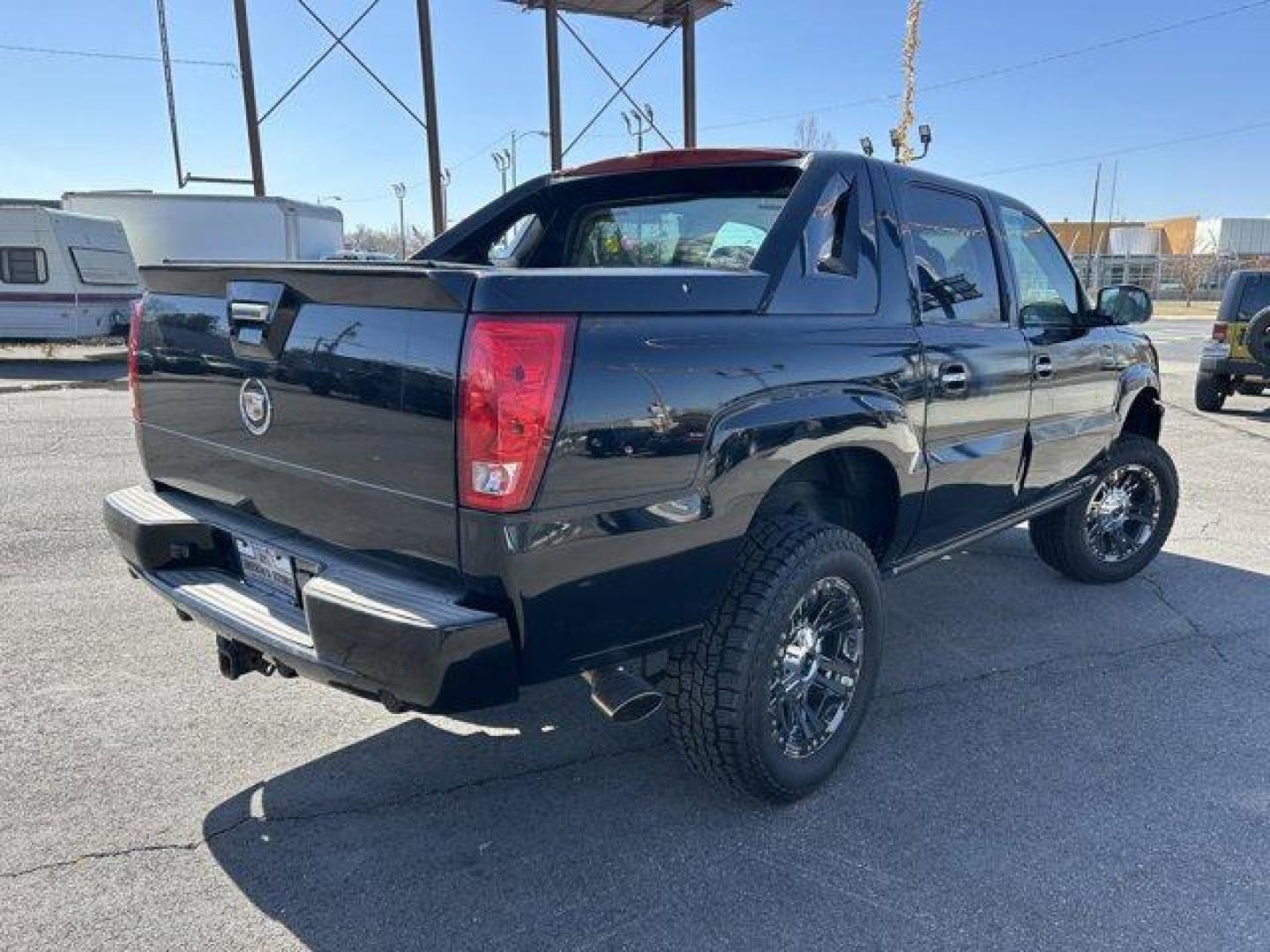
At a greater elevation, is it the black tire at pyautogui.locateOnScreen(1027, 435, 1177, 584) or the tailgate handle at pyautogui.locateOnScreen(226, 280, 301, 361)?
the tailgate handle at pyautogui.locateOnScreen(226, 280, 301, 361)

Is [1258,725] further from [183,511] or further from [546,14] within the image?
[546,14]

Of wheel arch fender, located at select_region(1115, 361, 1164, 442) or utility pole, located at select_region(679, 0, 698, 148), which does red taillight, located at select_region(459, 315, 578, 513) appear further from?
utility pole, located at select_region(679, 0, 698, 148)

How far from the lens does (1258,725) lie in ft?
11.0

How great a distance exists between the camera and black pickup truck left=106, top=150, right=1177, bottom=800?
208 centimetres

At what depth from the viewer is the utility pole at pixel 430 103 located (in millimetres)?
16391

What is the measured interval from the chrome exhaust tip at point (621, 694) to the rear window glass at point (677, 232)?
1371mm

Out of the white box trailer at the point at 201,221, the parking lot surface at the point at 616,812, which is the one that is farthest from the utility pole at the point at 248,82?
the parking lot surface at the point at 616,812

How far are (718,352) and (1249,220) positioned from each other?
7709 cm

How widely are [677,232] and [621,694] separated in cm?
187

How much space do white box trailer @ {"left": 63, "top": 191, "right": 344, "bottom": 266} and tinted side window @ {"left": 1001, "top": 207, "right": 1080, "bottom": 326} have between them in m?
16.7

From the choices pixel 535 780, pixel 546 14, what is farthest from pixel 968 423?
pixel 546 14

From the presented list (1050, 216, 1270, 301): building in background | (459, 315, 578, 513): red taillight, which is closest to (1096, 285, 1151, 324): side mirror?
(459, 315, 578, 513): red taillight

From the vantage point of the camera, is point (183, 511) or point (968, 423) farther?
point (968, 423)

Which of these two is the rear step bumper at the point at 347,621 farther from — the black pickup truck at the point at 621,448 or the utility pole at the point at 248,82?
the utility pole at the point at 248,82
